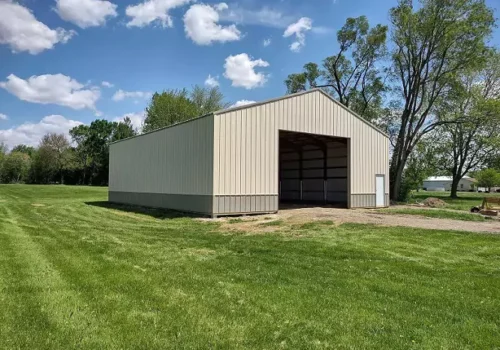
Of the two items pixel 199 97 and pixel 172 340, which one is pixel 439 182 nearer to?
pixel 199 97

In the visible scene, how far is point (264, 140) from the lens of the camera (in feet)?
62.4

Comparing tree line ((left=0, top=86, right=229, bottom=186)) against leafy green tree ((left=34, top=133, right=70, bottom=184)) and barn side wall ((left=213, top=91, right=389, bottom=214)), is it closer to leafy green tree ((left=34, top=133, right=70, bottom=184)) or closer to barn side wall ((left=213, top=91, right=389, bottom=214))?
leafy green tree ((left=34, top=133, right=70, bottom=184))

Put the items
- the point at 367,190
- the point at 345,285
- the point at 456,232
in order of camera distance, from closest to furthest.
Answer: the point at 345,285 < the point at 456,232 < the point at 367,190

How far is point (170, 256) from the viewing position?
8.59 m

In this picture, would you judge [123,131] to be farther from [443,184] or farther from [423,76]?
[443,184]

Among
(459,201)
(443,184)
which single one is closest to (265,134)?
(459,201)

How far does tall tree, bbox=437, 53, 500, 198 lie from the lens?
30422 millimetres

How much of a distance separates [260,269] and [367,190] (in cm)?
1798

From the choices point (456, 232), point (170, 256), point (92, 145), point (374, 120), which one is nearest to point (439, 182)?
point (374, 120)

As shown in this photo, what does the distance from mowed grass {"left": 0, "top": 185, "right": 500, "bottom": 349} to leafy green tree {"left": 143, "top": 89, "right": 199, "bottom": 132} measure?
45135mm

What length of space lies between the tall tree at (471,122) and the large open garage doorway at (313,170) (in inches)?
444

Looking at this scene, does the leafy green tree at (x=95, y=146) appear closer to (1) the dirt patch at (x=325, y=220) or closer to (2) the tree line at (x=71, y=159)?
(2) the tree line at (x=71, y=159)

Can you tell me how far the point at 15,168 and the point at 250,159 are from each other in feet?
Answer: 257

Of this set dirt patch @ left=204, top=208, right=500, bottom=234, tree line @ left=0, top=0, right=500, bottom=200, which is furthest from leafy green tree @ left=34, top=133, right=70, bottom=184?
dirt patch @ left=204, top=208, right=500, bottom=234
